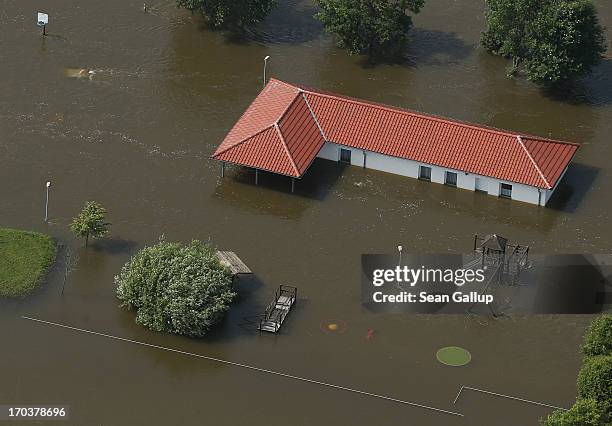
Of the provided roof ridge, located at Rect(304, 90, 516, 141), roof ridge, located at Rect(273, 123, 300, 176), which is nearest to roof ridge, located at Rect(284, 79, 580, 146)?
roof ridge, located at Rect(304, 90, 516, 141)

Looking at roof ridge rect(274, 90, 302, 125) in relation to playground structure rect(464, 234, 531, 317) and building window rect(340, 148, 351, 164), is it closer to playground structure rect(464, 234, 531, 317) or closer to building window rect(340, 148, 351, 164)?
building window rect(340, 148, 351, 164)

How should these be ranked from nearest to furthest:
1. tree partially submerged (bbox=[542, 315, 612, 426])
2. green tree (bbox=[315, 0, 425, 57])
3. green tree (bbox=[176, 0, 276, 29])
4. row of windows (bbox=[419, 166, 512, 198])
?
1. tree partially submerged (bbox=[542, 315, 612, 426])
2. row of windows (bbox=[419, 166, 512, 198])
3. green tree (bbox=[315, 0, 425, 57])
4. green tree (bbox=[176, 0, 276, 29])

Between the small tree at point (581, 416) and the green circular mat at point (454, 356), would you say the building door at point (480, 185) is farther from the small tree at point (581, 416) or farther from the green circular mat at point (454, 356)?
the small tree at point (581, 416)

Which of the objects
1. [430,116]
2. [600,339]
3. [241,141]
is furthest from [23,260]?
[600,339]

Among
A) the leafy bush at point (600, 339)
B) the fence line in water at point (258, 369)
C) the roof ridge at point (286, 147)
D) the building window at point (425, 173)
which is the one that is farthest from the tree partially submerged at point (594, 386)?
the roof ridge at point (286, 147)

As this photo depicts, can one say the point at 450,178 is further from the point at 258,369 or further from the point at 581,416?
the point at 581,416

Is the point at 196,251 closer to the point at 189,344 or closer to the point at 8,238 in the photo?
the point at 189,344

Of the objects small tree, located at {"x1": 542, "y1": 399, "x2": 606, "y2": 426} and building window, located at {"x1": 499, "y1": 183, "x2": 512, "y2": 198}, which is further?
building window, located at {"x1": 499, "y1": 183, "x2": 512, "y2": 198}
